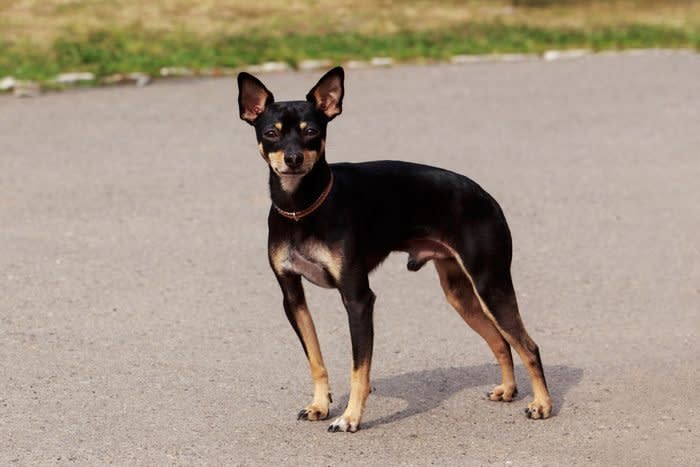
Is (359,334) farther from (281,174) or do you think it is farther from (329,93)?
(329,93)

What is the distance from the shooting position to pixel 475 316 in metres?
7.28

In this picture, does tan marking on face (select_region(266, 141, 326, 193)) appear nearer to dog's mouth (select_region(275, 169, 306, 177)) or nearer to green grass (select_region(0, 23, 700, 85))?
dog's mouth (select_region(275, 169, 306, 177))

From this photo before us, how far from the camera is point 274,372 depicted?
7719 mm

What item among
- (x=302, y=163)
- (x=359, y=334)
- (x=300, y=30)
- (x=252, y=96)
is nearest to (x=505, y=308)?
(x=359, y=334)

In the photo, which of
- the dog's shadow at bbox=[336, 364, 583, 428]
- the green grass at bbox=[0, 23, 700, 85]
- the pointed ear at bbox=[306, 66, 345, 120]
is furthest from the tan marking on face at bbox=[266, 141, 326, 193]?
the green grass at bbox=[0, 23, 700, 85]

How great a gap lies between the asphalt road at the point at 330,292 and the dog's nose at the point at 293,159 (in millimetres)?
1249

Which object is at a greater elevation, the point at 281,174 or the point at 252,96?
the point at 252,96

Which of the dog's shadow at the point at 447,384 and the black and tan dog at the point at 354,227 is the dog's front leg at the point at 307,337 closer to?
the black and tan dog at the point at 354,227

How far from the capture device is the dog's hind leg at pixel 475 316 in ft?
23.7

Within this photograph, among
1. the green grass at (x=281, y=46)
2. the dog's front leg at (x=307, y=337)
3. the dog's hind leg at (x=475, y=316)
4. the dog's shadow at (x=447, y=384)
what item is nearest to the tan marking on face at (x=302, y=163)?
the dog's front leg at (x=307, y=337)

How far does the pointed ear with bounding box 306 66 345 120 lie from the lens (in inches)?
261

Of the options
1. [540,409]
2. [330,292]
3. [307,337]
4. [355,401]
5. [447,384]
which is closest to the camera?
[355,401]

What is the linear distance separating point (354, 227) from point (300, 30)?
14678 millimetres

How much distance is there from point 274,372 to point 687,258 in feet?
11.6
